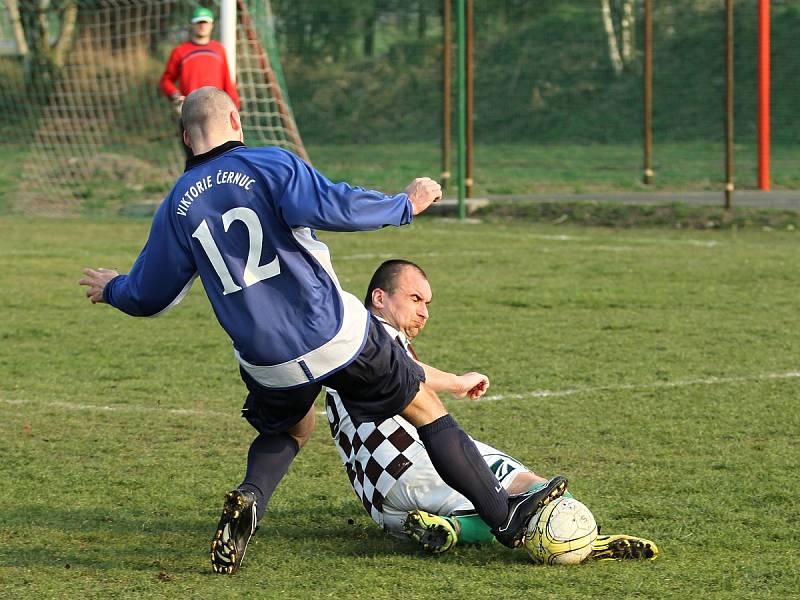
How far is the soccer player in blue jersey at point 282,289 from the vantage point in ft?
13.5

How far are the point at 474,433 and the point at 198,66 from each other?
327 inches

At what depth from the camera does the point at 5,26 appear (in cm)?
1945

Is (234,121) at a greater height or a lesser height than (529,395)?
greater

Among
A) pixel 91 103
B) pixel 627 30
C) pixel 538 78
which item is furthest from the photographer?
pixel 538 78

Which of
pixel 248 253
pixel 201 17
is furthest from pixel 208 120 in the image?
pixel 201 17

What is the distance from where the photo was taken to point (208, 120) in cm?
424

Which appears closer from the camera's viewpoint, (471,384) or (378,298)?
(471,384)

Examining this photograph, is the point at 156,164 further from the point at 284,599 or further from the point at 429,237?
the point at 284,599

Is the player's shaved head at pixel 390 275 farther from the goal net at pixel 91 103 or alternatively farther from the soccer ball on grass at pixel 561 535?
the goal net at pixel 91 103

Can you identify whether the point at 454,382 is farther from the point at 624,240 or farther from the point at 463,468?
the point at 624,240

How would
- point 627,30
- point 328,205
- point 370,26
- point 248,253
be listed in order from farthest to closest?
1. point 370,26
2. point 627,30
3. point 248,253
4. point 328,205

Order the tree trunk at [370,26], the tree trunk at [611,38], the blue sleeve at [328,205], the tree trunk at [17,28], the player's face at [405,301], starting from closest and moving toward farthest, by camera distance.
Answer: the blue sleeve at [328,205] < the player's face at [405,301] < the tree trunk at [17,28] < the tree trunk at [611,38] < the tree trunk at [370,26]

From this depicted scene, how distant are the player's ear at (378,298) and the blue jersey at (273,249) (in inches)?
22.7

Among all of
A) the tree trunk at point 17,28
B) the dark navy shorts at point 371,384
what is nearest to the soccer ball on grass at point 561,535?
the dark navy shorts at point 371,384
